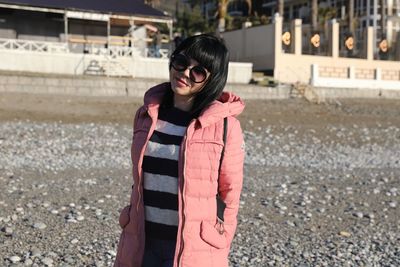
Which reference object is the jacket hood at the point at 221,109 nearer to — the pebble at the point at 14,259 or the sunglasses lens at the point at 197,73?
the sunglasses lens at the point at 197,73

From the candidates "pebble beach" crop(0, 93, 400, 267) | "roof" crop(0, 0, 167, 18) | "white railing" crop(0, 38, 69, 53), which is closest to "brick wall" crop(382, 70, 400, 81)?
"roof" crop(0, 0, 167, 18)

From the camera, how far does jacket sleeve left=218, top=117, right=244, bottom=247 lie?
9.03ft

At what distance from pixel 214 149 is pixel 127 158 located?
10.5m

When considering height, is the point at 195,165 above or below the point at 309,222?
above

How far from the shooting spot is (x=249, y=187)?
33.0ft

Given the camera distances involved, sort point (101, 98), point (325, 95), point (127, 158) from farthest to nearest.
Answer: point (325, 95), point (101, 98), point (127, 158)

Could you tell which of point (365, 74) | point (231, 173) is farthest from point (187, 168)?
point (365, 74)

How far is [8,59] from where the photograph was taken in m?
26.0

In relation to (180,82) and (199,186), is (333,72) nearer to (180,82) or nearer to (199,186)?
(180,82)

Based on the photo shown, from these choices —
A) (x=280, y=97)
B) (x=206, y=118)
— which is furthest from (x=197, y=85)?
(x=280, y=97)

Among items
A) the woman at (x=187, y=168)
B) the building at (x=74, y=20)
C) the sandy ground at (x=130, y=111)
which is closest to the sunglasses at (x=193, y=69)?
the woman at (x=187, y=168)

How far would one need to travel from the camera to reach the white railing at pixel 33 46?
27.4 meters

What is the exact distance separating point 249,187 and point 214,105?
24.3 ft

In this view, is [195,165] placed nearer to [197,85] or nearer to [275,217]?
[197,85]
